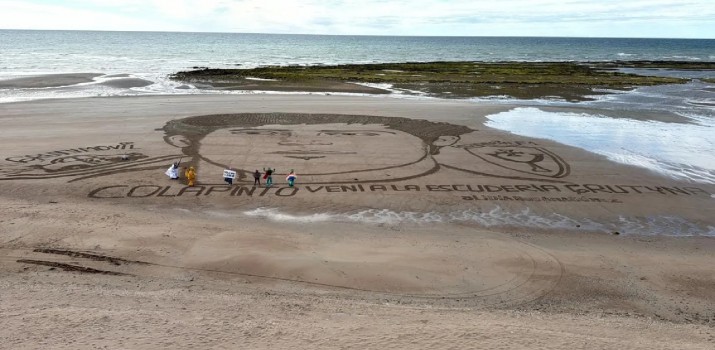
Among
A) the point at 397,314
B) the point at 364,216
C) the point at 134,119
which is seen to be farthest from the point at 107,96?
the point at 397,314

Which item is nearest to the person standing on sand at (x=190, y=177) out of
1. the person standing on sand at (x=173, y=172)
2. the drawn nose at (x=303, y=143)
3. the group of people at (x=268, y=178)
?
the person standing on sand at (x=173, y=172)

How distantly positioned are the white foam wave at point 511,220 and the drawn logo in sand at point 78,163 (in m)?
8.43

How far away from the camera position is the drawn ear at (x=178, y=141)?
2728 centimetres

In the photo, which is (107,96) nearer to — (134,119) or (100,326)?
(134,119)

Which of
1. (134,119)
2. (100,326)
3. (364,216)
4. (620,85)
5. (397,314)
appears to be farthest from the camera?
(620,85)

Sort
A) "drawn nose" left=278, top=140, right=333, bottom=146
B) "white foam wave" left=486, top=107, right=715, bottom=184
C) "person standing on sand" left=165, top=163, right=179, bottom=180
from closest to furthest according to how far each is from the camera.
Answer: "person standing on sand" left=165, top=163, right=179, bottom=180
"white foam wave" left=486, top=107, right=715, bottom=184
"drawn nose" left=278, top=140, right=333, bottom=146

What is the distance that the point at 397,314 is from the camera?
11.0m

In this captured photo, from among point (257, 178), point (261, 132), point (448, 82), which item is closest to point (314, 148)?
point (261, 132)

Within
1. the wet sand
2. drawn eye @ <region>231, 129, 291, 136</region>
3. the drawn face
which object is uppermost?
the wet sand

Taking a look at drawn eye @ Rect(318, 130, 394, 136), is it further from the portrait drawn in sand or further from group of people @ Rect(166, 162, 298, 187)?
group of people @ Rect(166, 162, 298, 187)

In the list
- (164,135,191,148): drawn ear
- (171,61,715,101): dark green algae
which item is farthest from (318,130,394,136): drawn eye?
(171,61,715,101): dark green algae

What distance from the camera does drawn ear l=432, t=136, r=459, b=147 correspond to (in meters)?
28.6

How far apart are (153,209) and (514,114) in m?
30.0

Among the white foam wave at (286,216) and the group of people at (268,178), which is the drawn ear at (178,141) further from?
the white foam wave at (286,216)
